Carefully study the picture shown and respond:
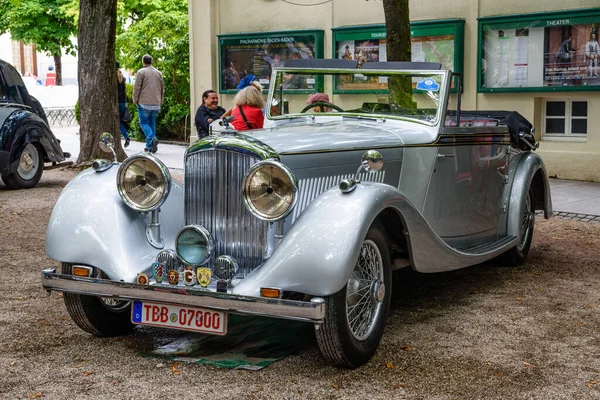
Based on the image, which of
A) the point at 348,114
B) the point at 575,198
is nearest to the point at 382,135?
the point at 348,114

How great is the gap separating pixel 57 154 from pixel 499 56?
22.1 ft

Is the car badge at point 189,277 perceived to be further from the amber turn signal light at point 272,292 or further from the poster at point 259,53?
the poster at point 259,53

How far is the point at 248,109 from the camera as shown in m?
8.11

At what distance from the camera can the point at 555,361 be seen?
4645mm

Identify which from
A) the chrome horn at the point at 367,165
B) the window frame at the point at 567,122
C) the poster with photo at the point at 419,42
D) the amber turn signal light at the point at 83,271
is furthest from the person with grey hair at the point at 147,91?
the chrome horn at the point at 367,165

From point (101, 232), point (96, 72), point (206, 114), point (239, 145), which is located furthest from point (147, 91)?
point (239, 145)

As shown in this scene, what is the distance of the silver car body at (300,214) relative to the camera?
4.29 m

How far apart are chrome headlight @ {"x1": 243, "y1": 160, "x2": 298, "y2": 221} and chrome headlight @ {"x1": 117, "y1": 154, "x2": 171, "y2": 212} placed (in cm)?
62

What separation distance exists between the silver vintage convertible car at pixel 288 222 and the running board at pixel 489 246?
3 cm

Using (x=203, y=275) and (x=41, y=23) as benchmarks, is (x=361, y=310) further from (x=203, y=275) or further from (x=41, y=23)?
(x=41, y=23)

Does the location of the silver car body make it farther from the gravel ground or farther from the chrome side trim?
the gravel ground

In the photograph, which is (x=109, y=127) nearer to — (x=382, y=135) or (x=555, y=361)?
(x=382, y=135)

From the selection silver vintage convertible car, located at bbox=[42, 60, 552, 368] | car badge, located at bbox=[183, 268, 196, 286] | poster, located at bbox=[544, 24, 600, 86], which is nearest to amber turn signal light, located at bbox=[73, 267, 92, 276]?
silver vintage convertible car, located at bbox=[42, 60, 552, 368]

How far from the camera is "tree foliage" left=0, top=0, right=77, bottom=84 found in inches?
1138
